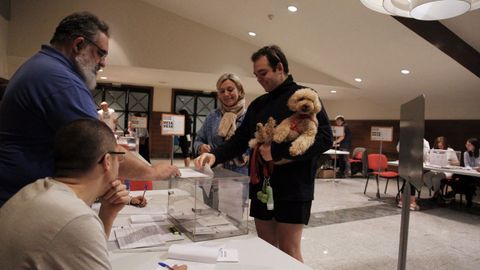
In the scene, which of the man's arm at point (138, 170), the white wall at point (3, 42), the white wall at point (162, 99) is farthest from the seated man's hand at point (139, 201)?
the white wall at point (162, 99)

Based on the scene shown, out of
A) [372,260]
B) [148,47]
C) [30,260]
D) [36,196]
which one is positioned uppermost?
[148,47]

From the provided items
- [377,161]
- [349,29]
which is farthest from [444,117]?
[349,29]

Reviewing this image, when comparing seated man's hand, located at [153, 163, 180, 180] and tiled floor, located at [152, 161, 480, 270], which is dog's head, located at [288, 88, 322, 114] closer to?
seated man's hand, located at [153, 163, 180, 180]

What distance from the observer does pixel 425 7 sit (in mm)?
2312

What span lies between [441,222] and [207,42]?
5.53 meters

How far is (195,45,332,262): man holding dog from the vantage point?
56.6 inches

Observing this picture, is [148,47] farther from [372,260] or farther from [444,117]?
[444,117]

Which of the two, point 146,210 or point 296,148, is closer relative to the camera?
point 296,148

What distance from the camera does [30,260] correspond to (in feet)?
2.21

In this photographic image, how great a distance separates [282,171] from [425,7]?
1.77m

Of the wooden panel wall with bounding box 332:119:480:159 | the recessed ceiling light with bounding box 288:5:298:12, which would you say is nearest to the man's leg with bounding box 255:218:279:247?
the recessed ceiling light with bounding box 288:5:298:12

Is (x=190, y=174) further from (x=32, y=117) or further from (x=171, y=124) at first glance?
(x=171, y=124)

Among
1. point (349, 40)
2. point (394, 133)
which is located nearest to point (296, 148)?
point (349, 40)

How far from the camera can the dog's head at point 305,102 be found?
4.66 feet
